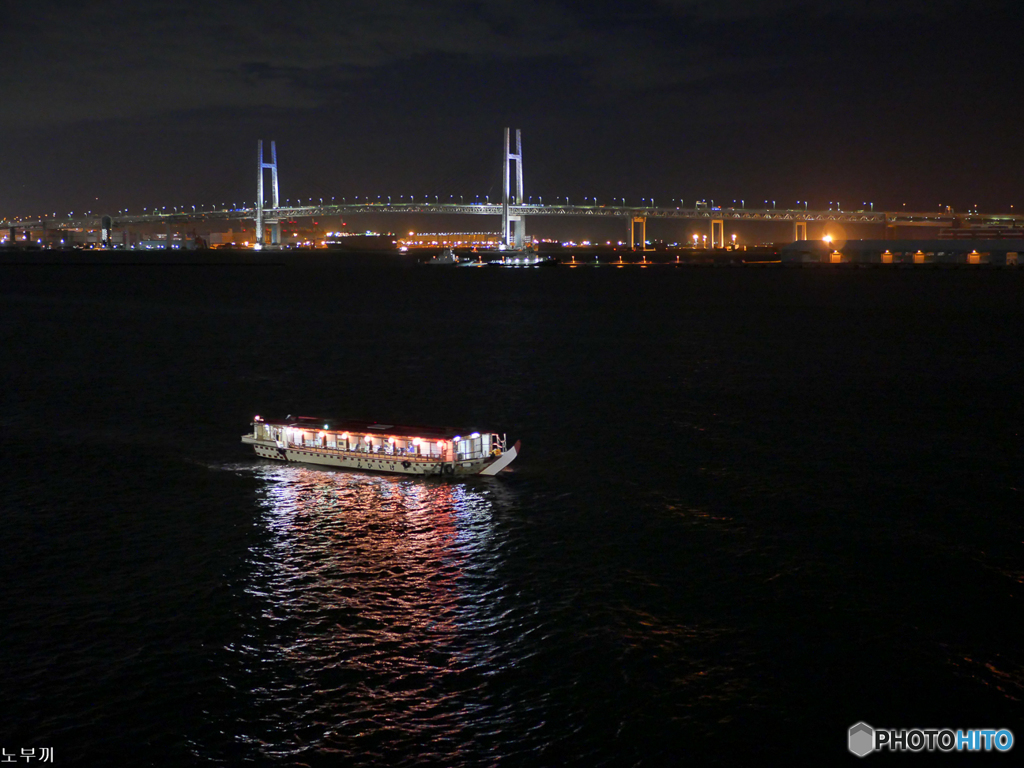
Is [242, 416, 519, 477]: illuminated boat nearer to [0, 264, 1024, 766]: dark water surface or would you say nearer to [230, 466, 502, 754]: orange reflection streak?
[0, 264, 1024, 766]: dark water surface

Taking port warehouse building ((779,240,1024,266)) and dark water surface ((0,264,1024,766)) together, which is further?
port warehouse building ((779,240,1024,266))

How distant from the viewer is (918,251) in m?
112

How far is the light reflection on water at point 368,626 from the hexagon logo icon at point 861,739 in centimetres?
383

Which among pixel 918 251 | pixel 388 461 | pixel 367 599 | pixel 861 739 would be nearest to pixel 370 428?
pixel 388 461

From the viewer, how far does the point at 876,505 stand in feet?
56.3

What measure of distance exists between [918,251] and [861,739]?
371ft

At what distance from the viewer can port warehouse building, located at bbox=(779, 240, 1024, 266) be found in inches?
4240

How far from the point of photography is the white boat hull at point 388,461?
1928 centimetres

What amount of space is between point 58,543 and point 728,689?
34.3ft

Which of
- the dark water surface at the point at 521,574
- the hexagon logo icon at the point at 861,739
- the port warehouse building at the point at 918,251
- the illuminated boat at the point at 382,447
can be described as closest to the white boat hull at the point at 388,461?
the illuminated boat at the point at 382,447

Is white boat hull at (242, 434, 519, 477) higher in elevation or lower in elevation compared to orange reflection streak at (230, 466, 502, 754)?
higher

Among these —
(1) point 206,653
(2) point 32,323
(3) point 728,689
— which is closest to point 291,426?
(1) point 206,653

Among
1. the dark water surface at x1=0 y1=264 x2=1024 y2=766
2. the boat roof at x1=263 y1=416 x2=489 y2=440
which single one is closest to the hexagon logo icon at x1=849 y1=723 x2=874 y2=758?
the dark water surface at x1=0 y1=264 x2=1024 y2=766

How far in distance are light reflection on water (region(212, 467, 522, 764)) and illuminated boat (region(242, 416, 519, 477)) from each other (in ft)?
4.59
